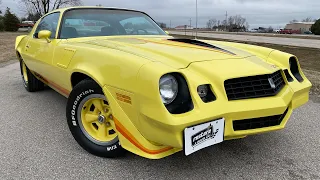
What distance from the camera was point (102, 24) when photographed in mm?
3506

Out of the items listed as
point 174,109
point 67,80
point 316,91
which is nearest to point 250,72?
point 174,109

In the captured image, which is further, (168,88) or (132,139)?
(132,139)

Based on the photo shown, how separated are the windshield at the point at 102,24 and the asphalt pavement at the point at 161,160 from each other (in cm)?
114

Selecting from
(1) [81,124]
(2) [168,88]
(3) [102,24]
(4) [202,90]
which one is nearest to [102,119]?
(1) [81,124]


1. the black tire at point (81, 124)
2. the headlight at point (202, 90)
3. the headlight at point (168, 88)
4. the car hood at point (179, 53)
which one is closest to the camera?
the headlight at point (168, 88)

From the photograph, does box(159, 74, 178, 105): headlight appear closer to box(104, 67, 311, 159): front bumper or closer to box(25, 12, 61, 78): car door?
box(104, 67, 311, 159): front bumper

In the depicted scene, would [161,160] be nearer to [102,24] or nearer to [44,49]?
[102,24]

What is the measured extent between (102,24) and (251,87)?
6.98 feet

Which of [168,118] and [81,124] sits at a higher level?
[168,118]

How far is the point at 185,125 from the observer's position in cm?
178

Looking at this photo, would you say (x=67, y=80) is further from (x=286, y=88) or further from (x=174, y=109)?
(x=286, y=88)

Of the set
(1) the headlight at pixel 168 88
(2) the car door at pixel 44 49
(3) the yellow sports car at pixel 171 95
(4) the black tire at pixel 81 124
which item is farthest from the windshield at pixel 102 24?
(1) the headlight at pixel 168 88

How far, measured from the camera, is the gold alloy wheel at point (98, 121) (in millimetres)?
2475

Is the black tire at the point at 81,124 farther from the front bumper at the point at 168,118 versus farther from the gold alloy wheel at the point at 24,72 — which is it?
the gold alloy wheel at the point at 24,72
